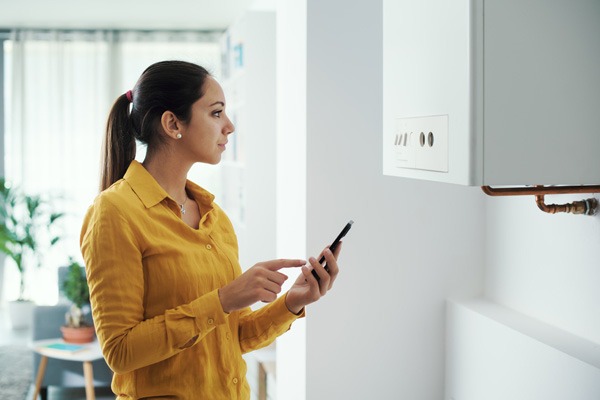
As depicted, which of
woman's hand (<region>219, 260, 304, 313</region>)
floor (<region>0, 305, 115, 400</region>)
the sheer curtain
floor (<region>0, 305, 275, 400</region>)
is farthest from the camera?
the sheer curtain

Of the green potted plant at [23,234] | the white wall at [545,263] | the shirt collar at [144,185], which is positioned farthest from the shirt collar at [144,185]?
the green potted plant at [23,234]

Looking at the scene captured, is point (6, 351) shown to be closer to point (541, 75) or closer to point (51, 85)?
point (51, 85)

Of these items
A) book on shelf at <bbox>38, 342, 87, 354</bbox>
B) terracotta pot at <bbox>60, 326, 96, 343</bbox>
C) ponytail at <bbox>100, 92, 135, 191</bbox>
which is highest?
ponytail at <bbox>100, 92, 135, 191</bbox>

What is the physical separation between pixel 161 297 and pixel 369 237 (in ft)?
3.53

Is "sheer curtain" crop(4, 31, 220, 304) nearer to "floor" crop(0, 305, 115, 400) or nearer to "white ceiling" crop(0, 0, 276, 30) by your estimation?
"white ceiling" crop(0, 0, 276, 30)

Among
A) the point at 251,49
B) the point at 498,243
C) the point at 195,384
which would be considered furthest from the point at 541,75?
the point at 251,49

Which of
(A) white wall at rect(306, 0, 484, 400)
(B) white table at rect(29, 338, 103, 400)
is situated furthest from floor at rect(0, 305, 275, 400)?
(A) white wall at rect(306, 0, 484, 400)

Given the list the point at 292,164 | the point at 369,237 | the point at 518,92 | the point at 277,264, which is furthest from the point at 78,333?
the point at 518,92

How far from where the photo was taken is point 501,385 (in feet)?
6.94

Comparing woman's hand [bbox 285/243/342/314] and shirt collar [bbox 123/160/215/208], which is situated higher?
shirt collar [bbox 123/160/215/208]

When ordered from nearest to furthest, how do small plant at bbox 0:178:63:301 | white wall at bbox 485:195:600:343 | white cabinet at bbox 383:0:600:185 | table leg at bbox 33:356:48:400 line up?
1. white cabinet at bbox 383:0:600:185
2. white wall at bbox 485:195:600:343
3. table leg at bbox 33:356:48:400
4. small plant at bbox 0:178:63:301

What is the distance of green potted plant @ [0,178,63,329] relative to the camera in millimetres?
6363

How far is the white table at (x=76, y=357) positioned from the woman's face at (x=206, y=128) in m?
2.70

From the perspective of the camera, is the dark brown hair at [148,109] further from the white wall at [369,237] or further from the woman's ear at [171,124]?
the white wall at [369,237]
